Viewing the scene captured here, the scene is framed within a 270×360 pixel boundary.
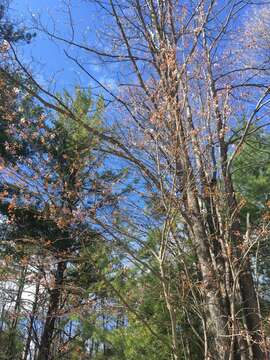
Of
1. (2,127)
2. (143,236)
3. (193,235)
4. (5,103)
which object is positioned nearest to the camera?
(193,235)

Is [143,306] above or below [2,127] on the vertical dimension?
below

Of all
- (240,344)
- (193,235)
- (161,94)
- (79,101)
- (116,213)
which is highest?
(79,101)

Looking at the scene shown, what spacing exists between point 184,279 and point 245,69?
345cm

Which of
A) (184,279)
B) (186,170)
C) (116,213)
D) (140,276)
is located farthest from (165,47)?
(140,276)

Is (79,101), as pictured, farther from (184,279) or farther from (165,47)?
(184,279)

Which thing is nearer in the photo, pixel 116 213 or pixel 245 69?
pixel 116 213

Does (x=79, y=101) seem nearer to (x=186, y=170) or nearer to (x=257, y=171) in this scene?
(x=257, y=171)

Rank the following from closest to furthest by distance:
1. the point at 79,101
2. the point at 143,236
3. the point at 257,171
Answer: the point at 143,236 → the point at 257,171 → the point at 79,101

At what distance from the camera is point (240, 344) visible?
3.60m

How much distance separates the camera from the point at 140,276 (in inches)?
215

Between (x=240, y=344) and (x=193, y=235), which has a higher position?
(x=193, y=235)

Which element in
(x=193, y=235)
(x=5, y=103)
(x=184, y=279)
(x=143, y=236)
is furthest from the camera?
(x=5, y=103)

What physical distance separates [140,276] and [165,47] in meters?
3.04

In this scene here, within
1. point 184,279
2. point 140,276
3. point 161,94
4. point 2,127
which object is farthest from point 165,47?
point 2,127
